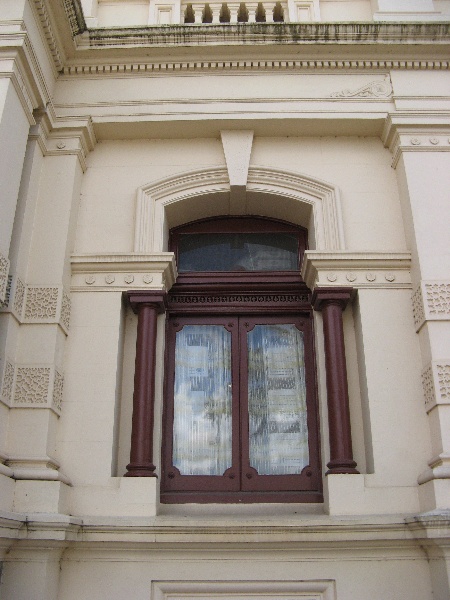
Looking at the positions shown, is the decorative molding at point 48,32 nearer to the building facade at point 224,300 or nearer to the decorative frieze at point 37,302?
the building facade at point 224,300

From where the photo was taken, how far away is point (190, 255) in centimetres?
712

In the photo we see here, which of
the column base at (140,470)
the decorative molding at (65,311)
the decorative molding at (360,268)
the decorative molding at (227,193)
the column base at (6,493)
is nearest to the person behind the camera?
the column base at (6,493)

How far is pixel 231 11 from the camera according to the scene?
7629 millimetres

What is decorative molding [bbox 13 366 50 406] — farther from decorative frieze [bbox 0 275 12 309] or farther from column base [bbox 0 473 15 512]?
column base [bbox 0 473 15 512]

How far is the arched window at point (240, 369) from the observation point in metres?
6.06

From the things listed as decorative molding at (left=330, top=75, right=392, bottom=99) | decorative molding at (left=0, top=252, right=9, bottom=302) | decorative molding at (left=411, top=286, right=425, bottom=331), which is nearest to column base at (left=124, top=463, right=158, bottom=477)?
decorative molding at (left=0, top=252, right=9, bottom=302)

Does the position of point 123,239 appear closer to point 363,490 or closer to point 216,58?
point 216,58

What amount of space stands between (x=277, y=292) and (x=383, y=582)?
2978mm

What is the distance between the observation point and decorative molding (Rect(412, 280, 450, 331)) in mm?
5770

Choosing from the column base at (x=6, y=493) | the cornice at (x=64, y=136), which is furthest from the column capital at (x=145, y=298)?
the column base at (x=6, y=493)

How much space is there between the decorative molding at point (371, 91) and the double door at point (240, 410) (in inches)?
A: 97.6

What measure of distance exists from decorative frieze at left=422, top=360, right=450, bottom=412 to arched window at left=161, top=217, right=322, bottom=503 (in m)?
1.16

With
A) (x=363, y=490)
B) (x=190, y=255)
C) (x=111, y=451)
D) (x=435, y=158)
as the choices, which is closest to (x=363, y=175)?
(x=435, y=158)

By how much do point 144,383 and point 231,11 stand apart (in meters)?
4.60
